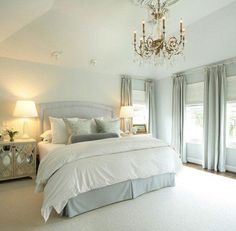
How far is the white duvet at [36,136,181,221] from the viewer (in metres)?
2.30

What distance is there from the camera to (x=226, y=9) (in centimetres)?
318

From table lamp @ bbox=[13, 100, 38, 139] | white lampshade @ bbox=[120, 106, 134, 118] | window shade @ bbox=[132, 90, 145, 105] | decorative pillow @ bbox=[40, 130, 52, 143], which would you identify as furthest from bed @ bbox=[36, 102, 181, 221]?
window shade @ bbox=[132, 90, 145, 105]

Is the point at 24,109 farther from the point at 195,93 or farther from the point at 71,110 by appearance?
the point at 195,93

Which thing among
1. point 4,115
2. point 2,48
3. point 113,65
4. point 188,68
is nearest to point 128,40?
point 113,65

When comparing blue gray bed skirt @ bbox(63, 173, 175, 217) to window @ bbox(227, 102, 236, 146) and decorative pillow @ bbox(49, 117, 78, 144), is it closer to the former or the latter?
decorative pillow @ bbox(49, 117, 78, 144)

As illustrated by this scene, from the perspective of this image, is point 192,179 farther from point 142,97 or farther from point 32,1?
point 32,1

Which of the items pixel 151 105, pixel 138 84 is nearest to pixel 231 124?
pixel 151 105

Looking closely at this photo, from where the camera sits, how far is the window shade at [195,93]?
16.4ft

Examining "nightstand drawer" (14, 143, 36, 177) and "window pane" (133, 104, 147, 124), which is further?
"window pane" (133, 104, 147, 124)

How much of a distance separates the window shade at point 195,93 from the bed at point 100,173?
2196 mm

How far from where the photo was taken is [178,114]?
5.45 meters

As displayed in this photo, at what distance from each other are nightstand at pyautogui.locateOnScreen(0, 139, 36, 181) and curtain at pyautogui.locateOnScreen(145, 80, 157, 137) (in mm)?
3534

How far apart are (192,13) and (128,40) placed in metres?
1.46

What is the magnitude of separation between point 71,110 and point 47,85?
2.67 feet
